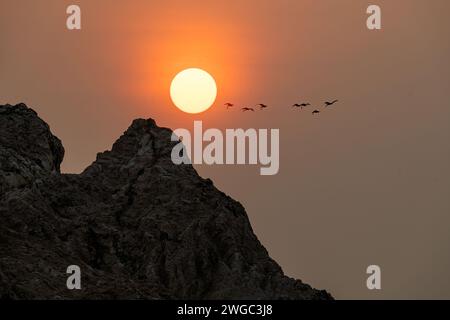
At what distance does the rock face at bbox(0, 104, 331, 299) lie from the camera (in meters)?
139

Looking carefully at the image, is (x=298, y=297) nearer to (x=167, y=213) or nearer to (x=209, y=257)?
(x=209, y=257)

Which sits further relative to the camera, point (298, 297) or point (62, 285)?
point (298, 297)

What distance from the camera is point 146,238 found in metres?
154

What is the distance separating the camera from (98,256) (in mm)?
149750

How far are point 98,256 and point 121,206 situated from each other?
11136 millimetres

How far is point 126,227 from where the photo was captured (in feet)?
511

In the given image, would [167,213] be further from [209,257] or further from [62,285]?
[62,285]

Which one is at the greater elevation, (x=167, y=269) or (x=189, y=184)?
(x=189, y=184)

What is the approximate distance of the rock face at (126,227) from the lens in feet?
457

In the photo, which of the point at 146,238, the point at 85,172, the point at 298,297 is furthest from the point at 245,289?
the point at 85,172

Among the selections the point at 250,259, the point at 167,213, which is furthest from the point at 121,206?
the point at 250,259

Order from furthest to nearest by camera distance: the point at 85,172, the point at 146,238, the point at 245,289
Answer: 1. the point at 85,172
2. the point at 146,238
3. the point at 245,289
